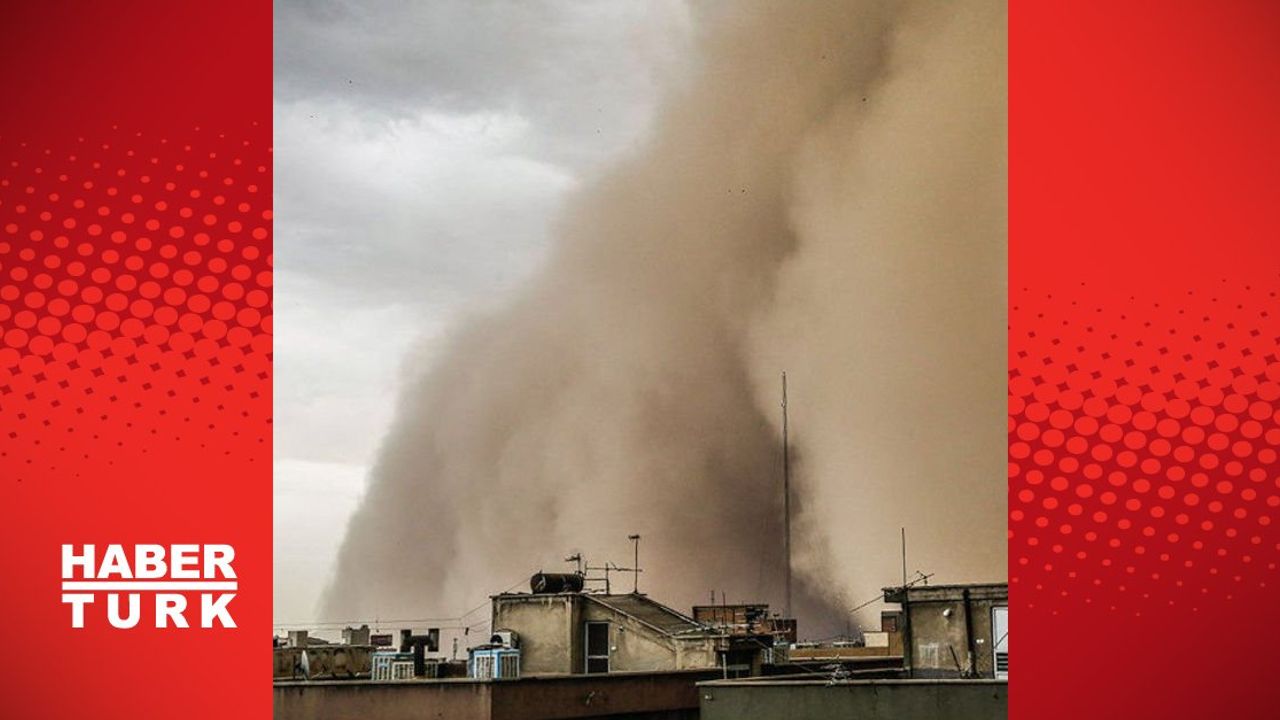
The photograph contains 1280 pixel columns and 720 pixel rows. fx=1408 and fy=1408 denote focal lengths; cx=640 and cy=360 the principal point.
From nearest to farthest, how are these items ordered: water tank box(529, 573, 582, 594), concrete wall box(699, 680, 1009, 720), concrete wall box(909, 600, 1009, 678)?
concrete wall box(699, 680, 1009, 720)
concrete wall box(909, 600, 1009, 678)
water tank box(529, 573, 582, 594)

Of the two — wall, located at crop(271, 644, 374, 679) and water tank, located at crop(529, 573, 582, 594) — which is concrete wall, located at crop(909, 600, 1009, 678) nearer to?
water tank, located at crop(529, 573, 582, 594)

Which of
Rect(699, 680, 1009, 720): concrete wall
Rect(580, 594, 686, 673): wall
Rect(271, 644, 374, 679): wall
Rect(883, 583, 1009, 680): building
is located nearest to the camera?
Rect(699, 680, 1009, 720): concrete wall

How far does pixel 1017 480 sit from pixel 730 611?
69.2 ft

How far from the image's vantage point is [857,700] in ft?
45.2

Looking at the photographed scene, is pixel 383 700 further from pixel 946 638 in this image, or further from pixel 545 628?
pixel 946 638

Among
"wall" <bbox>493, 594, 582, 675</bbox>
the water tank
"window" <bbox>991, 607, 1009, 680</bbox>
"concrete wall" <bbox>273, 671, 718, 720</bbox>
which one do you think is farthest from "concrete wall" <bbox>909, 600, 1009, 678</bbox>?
the water tank

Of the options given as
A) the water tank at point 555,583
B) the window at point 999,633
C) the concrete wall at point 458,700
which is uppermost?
the water tank at point 555,583

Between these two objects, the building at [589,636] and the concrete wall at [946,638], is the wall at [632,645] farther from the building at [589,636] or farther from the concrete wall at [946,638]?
the concrete wall at [946,638]

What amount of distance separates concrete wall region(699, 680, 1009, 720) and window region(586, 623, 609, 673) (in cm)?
730

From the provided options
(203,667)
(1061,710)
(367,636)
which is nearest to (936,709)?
(1061,710)

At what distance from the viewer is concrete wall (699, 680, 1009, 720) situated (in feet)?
43.4

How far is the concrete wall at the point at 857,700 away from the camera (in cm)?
1324

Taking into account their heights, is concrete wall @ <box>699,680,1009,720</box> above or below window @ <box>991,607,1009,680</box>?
below

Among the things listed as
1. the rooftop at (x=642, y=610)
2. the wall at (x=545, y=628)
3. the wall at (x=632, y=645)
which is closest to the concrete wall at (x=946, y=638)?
the rooftop at (x=642, y=610)
